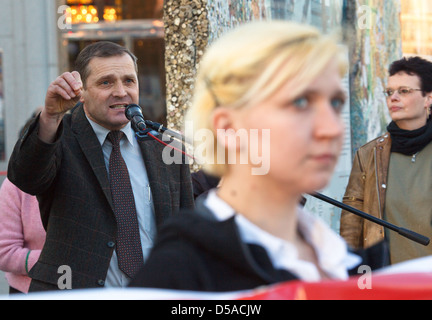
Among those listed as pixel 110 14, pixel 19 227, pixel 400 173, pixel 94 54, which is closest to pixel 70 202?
pixel 94 54

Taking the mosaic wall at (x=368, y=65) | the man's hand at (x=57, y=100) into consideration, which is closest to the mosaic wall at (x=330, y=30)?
the mosaic wall at (x=368, y=65)

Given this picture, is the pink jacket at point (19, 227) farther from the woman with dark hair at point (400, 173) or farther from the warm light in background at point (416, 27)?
the warm light in background at point (416, 27)

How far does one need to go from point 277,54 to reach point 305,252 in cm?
46

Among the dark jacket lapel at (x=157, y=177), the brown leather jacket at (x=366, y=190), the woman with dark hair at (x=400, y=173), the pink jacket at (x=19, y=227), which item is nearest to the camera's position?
the dark jacket lapel at (x=157, y=177)

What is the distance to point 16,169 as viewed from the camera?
2721 mm

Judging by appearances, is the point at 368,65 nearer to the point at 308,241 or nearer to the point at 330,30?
Result: the point at 330,30

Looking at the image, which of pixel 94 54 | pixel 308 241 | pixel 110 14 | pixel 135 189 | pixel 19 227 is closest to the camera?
pixel 308 241

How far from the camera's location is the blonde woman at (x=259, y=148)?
4.52 ft

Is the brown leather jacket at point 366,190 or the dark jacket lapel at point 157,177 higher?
the dark jacket lapel at point 157,177

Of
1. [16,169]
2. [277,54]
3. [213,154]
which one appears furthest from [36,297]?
[16,169]

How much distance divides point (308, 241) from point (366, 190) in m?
3.20

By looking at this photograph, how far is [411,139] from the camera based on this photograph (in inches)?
184

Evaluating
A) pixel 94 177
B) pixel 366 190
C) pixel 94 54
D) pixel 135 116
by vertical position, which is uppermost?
pixel 94 54
